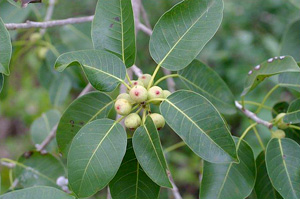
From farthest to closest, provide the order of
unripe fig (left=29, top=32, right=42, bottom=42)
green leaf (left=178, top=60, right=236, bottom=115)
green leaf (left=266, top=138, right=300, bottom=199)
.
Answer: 1. unripe fig (left=29, top=32, right=42, bottom=42)
2. green leaf (left=178, top=60, right=236, bottom=115)
3. green leaf (left=266, top=138, right=300, bottom=199)

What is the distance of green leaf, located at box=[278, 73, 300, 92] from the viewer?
125 centimetres

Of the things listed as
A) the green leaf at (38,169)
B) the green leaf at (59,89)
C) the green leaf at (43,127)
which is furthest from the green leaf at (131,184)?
the green leaf at (59,89)

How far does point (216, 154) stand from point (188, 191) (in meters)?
2.38

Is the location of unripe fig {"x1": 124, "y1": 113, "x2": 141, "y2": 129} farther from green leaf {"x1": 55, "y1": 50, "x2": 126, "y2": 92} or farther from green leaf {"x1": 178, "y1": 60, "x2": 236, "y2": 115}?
green leaf {"x1": 178, "y1": 60, "x2": 236, "y2": 115}

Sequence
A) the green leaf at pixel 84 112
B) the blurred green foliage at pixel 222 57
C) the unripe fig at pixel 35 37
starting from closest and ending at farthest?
1. the green leaf at pixel 84 112
2. the unripe fig at pixel 35 37
3. the blurred green foliage at pixel 222 57

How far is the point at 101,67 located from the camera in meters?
1.01

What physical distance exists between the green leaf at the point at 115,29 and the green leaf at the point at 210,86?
0.75 ft

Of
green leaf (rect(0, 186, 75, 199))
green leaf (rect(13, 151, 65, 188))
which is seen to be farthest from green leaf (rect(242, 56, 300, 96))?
green leaf (rect(13, 151, 65, 188))

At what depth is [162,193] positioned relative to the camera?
112 inches

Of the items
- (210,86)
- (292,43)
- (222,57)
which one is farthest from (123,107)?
(222,57)

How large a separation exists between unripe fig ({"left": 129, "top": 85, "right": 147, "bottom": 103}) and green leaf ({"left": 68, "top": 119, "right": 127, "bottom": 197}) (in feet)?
0.39

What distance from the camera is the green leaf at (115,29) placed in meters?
1.07

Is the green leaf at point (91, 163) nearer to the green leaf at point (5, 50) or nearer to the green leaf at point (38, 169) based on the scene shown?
the green leaf at point (5, 50)

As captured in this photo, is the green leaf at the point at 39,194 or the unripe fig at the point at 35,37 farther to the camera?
the unripe fig at the point at 35,37
